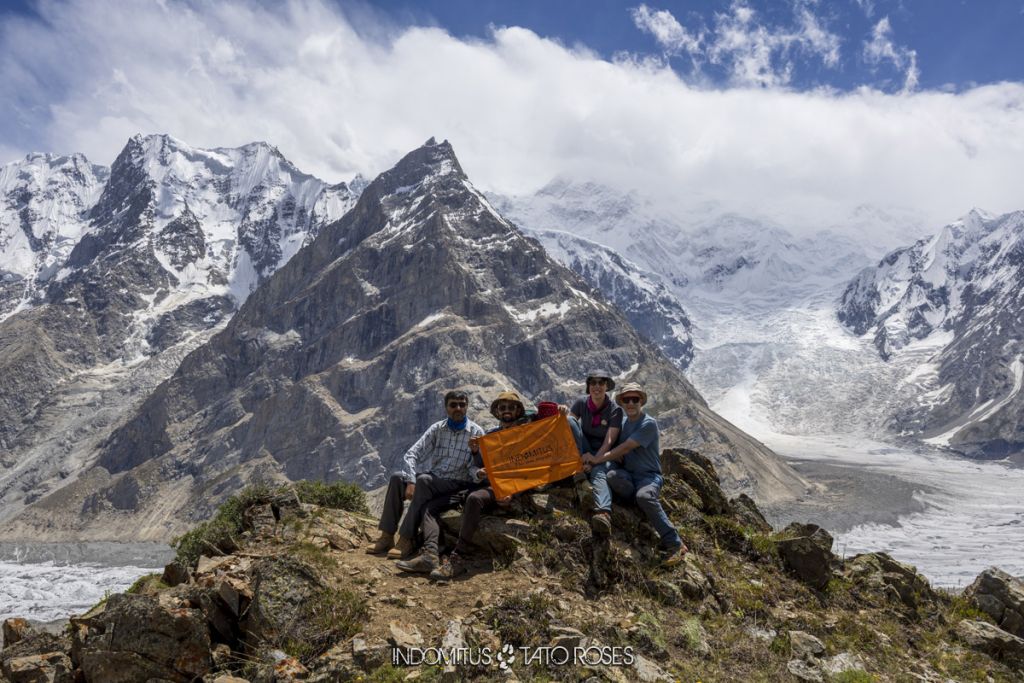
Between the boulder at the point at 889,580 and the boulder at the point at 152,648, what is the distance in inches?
492

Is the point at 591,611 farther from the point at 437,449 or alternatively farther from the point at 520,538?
the point at 437,449

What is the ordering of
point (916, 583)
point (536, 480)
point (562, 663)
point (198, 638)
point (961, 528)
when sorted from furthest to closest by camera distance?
point (961, 528), point (916, 583), point (536, 480), point (198, 638), point (562, 663)

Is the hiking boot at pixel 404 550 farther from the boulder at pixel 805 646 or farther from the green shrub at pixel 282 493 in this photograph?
the boulder at pixel 805 646

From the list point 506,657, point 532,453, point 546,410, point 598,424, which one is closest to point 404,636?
point 506,657

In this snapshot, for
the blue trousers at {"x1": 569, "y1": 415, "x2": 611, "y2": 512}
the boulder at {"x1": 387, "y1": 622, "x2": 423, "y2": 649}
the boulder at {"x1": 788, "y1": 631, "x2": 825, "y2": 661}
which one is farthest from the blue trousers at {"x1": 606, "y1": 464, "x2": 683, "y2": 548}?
the boulder at {"x1": 387, "y1": 622, "x2": 423, "y2": 649}

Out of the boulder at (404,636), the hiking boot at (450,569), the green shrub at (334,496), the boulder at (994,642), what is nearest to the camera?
the boulder at (404,636)

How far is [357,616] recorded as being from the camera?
36.9ft

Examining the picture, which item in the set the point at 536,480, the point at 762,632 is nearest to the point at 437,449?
the point at 536,480

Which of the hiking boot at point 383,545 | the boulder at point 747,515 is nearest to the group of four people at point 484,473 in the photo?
the hiking boot at point 383,545

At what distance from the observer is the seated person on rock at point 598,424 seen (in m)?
13.9

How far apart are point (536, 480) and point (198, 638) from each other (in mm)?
6034

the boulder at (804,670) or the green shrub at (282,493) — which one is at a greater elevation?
the green shrub at (282,493)

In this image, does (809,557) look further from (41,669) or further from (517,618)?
(41,669)

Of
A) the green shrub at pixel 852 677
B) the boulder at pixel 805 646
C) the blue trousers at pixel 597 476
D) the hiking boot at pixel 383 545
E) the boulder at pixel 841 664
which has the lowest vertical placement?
the green shrub at pixel 852 677
